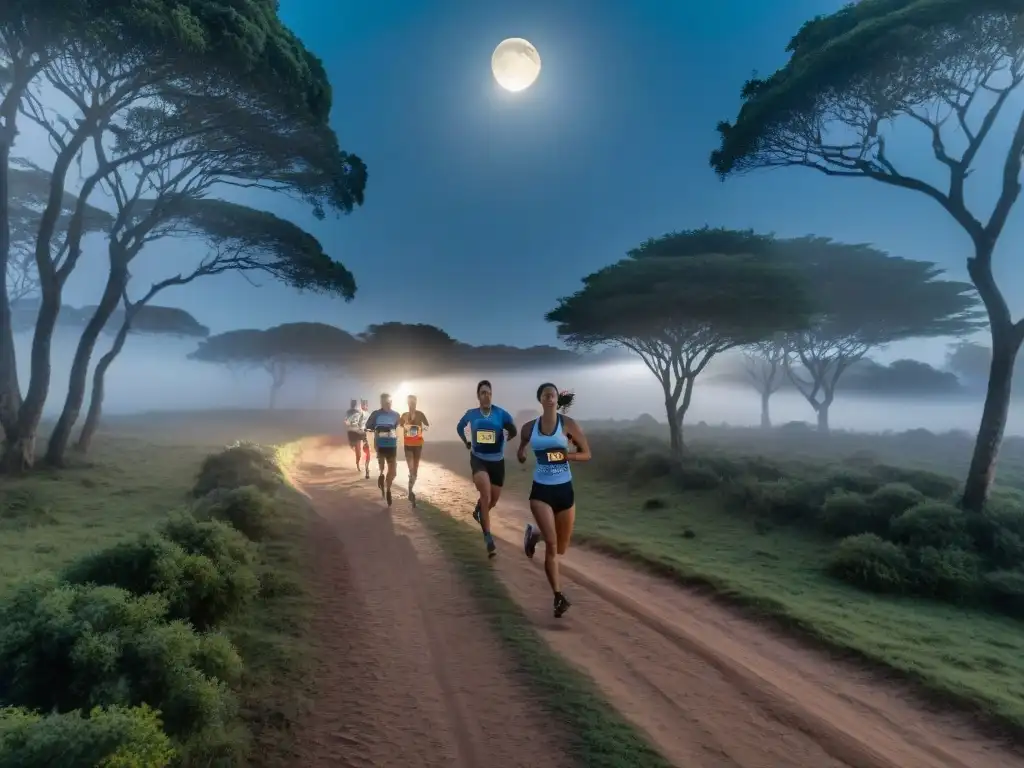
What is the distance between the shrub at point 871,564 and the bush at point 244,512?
31.0ft

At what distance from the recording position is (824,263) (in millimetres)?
28422

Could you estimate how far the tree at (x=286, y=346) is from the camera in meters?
48.7

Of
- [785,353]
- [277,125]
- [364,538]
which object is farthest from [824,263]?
[364,538]

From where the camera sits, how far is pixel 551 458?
622 centimetres

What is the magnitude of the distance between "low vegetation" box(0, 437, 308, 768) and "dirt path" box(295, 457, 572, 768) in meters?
0.34

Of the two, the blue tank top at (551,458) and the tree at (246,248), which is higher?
the tree at (246,248)

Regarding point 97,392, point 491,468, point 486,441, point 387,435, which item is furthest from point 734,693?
point 97,392

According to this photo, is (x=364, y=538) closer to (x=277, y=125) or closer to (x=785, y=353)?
(x=277, y=125)

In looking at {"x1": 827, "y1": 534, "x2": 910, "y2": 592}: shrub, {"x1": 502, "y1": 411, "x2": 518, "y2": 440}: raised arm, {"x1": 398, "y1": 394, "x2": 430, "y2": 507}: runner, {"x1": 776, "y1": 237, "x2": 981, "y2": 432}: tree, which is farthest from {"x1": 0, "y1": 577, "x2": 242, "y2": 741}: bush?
{"x1": 776, "y1": 237, "x2": 981, "y2": 432}: tree

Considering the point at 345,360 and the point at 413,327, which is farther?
the point at 345,360

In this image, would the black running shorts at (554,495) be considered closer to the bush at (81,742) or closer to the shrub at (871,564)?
the bush at (81,742)

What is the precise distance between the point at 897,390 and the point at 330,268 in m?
58.2

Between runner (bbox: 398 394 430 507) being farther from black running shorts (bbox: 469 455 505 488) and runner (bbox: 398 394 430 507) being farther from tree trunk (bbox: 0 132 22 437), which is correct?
tree trunk (bbox: 0 132 22 437)

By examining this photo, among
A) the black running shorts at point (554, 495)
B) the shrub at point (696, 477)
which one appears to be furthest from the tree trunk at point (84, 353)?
the shrub at point (696, 477)
